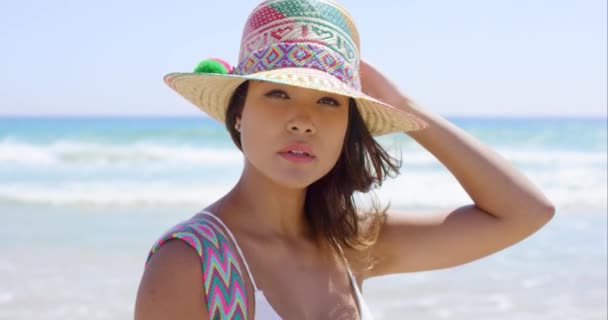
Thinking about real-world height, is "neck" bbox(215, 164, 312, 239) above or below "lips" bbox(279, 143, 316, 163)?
below

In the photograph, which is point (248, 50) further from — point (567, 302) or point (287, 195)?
point (567, 302)

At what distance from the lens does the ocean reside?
6145mm

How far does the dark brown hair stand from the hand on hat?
0.24 meters

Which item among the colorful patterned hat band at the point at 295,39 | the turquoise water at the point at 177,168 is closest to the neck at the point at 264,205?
the colorful patterned hat band at the point at 295,39

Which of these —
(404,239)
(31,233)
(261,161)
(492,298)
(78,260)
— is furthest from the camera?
(31,233)

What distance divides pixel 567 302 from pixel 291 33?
4.95m

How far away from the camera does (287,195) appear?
241cm

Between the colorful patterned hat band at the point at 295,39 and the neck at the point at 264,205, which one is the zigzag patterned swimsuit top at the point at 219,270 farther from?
the colorful patterned hat band at the point at 295,39

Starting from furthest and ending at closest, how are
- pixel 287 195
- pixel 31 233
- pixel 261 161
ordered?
pixel 31 233 → pixel 287 195 → pixel 261 161

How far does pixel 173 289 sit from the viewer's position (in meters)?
1.89

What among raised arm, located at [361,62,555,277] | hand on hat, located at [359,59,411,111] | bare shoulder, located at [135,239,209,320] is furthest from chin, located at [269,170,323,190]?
hand on hat, located at [359,59,411,111]

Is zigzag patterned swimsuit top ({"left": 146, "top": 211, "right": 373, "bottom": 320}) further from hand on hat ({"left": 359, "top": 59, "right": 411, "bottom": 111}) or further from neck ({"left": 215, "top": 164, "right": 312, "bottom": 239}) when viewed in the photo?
hand on hat ({"left": 359, "top": 59, "right": 411, "bottom": 111})

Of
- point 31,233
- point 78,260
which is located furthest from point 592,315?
point 31,233

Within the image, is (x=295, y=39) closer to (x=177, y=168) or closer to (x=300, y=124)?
(x=300, y=124)
